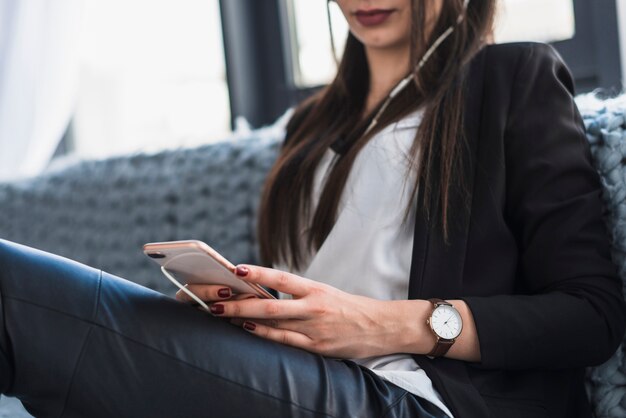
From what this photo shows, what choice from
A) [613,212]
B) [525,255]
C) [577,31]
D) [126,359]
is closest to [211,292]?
[126,359]

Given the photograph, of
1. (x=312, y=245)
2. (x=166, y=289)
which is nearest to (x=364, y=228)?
(x=312, y=245)

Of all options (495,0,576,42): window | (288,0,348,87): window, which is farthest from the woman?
(288,0,348,87): window

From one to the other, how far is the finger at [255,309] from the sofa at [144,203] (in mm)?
656

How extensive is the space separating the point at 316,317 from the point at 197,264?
14 centimetres

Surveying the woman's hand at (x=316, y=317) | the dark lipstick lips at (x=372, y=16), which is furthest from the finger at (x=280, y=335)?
the dark lipstick lips at (x=372, y=16)

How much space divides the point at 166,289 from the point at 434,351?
0.78m

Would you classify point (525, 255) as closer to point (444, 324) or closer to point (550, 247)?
point (550, 247)

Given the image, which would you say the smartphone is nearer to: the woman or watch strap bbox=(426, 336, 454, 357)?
the woman

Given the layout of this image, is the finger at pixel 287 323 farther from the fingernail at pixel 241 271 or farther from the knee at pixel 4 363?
the knee at pixel 4 363

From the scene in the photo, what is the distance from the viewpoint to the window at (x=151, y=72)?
87.2 inches

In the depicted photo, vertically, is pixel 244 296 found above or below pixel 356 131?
below

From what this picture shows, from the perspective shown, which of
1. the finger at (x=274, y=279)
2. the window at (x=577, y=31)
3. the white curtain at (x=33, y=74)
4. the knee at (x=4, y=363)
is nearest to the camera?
the knee at (x=4, y=363)

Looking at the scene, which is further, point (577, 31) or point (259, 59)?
point (259, 59)

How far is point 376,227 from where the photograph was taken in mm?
1077
